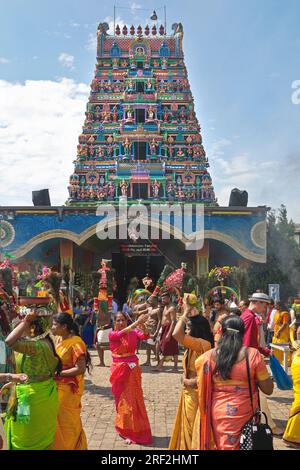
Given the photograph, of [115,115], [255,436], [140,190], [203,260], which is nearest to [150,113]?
[115,115]

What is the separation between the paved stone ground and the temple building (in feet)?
37.6

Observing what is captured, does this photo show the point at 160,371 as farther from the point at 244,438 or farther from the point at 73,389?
the point at 244,438

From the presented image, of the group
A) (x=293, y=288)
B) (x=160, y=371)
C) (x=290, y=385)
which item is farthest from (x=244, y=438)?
(x=293, y=288)

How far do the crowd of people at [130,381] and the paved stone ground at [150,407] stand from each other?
21 centimetres

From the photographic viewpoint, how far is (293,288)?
24406 millimetres

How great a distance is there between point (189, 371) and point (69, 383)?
112cm

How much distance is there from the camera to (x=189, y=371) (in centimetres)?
436

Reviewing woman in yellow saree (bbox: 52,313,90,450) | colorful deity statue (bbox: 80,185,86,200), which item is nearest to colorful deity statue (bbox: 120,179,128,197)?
colorful deity statue (bbox: 80,185,86,200)

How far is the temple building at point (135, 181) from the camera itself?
20688mm

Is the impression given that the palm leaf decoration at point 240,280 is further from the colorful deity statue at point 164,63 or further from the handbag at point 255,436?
the colorful deity statue at point 164,63

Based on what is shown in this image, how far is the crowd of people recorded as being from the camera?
10.8ft

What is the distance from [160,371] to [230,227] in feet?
38.0

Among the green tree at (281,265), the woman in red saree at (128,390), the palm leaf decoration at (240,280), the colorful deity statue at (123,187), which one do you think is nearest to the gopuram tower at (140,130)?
the colorful deity statue at (123,187)
